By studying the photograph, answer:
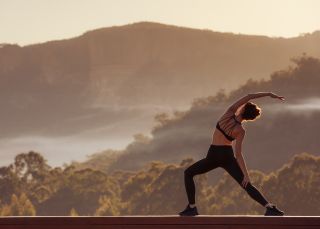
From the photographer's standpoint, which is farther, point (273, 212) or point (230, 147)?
point (230, 147)

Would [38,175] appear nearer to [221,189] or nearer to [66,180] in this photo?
[66,180]

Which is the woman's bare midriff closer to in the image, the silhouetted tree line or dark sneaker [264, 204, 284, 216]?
dark sneaker [264, 204, 284, 216]

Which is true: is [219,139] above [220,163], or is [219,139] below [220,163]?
above

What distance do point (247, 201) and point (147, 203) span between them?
11775 mm
